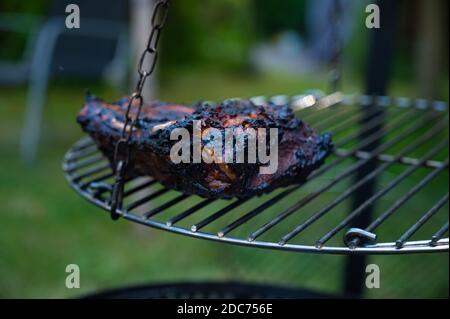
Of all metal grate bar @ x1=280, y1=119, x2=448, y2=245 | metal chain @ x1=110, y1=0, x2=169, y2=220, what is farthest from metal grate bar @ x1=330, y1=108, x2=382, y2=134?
metal chain @ x1=110, y1=0, x2=169, y2=220

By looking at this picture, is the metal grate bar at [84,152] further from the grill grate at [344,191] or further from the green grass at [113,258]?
the green grass at [113,258]

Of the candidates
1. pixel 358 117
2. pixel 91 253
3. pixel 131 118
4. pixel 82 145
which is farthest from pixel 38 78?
pixel 131 118

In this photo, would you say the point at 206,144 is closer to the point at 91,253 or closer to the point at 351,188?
the point at 351,188

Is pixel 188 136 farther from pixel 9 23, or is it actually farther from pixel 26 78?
pixel 9 23

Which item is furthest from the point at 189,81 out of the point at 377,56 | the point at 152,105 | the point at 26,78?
the point at 152,105

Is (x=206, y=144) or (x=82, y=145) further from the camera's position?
(x=82, y=145)
